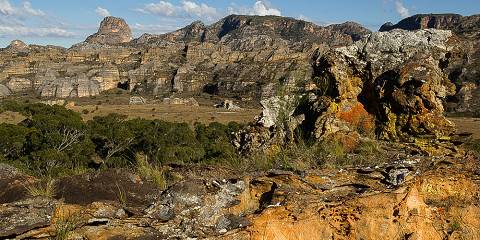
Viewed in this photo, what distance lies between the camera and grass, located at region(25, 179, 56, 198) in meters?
5.53

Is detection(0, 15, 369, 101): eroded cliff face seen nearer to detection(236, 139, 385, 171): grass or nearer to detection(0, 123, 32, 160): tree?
detection(0, 123, 32, 160): tree

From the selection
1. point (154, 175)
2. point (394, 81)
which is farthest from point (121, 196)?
point (394, 81)

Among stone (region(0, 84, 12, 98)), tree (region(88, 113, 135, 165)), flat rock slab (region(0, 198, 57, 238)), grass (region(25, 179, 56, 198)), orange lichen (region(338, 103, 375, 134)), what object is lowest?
stone (region(0, 84, 12, 98))

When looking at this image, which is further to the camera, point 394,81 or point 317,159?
point 394,81

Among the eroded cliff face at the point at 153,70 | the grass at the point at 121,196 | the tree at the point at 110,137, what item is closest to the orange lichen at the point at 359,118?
the grass at the point at 121,196

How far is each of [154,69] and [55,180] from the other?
507ft

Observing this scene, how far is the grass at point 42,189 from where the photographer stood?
5530mm

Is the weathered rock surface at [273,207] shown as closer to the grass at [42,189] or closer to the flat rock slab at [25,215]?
the flat rock slab at [25,215]

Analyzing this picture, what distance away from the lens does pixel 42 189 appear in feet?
18.6

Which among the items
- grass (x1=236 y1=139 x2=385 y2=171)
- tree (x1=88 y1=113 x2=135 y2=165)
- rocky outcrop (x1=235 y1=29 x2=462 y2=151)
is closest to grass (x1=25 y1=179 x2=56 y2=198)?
grass (x1=236 y1=139 x2=385 y2=171)

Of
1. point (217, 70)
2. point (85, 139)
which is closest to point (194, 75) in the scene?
point (217, 70)

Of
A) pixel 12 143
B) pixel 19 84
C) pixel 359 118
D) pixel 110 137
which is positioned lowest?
pixel 19 84

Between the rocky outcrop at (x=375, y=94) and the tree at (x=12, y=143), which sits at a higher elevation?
the rocky outcrop at (x=375, y=94)

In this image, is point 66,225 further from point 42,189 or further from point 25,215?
point 42,189
